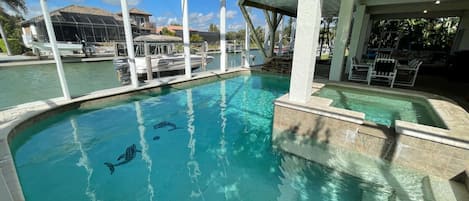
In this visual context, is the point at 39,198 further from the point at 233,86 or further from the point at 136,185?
the point at 233,86

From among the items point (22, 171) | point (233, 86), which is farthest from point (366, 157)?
point (233, 86)

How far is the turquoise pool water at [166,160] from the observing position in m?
2.75

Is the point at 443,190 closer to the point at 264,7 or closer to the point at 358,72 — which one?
the point at 358,72

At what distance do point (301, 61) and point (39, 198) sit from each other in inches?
169

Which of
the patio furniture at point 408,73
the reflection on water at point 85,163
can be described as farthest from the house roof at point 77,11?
the patio furniture at point 408,73

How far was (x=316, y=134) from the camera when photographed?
3623 millimetres

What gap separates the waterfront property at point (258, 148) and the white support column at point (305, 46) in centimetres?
2

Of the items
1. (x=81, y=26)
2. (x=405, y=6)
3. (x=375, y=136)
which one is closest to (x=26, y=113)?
(x=375, y=136)

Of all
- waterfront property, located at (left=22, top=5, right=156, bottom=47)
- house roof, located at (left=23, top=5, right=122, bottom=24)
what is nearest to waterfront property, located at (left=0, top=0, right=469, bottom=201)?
waterfront property, located at (left=22, top=5, right=156, bottom=47)

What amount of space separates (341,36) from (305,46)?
4255mm

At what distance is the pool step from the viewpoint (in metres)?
2.41

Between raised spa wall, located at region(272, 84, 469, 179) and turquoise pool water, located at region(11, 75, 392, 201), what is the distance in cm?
45

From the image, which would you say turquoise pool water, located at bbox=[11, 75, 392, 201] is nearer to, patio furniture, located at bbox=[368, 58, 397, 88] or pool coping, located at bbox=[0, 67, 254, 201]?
pool coping, located at bbox=[0, 67, 254, 201]

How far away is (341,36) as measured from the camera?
663 cm
